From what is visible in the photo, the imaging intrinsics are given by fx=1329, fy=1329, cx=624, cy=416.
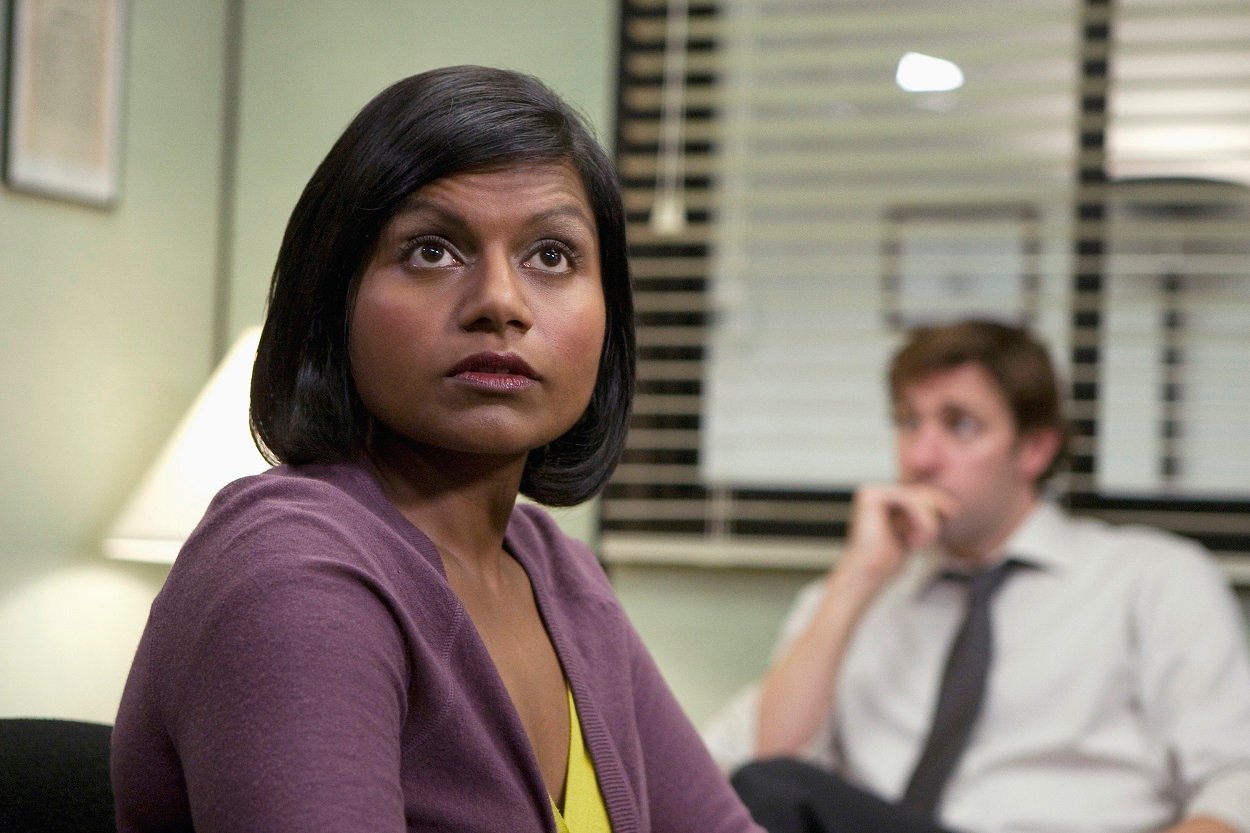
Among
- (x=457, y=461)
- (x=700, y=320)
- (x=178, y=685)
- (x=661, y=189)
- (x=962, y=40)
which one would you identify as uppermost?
(x=962, y=40)

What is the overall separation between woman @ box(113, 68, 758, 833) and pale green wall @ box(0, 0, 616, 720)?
655mm

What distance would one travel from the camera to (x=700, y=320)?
2.57 meters

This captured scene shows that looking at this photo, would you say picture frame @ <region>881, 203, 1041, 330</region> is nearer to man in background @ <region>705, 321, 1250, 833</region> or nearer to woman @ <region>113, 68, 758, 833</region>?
man in background @ <region>705, 321, 1250, 833</region>

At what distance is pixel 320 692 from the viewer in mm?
614

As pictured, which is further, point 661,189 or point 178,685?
point 661,189

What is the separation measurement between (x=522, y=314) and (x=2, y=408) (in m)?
1.03

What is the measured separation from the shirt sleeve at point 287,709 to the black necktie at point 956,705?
148cm

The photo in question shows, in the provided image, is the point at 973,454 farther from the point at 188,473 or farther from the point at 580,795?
the point at 580,795

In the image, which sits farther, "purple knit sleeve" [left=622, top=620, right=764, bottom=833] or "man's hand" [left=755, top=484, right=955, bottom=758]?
"man's hand" [left=755, top=484, right=955, bottom=758]

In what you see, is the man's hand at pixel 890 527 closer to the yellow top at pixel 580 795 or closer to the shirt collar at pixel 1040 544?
the shirt collar at pixel 1040 544

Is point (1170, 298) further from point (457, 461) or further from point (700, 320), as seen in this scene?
point (457, 461)

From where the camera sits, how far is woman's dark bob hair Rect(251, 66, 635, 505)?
74 cm

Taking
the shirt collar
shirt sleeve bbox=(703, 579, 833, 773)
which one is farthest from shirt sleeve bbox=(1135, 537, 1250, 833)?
shirt sleeve bbox=(703, 579, 833, 773)

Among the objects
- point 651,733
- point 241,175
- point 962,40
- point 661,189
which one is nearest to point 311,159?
point 241,175
